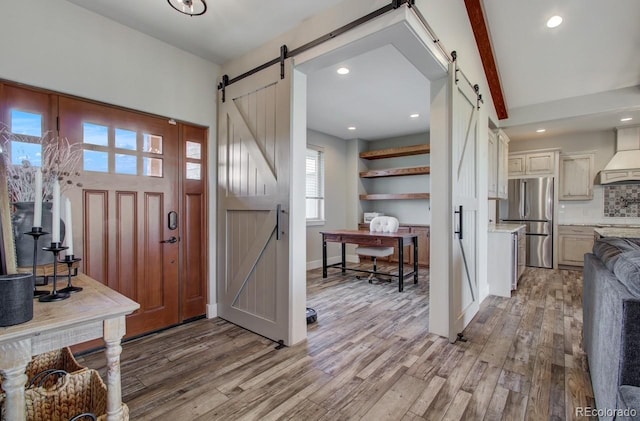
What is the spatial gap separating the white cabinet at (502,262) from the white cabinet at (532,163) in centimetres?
250

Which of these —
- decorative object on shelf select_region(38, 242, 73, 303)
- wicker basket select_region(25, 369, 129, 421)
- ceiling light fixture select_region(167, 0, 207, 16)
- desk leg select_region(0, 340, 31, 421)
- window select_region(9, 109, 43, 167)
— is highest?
ceiling light fixture select_region(167, 0, 207, 16)

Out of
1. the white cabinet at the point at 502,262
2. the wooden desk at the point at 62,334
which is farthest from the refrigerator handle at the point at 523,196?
the wooden desk at the point at 62,334

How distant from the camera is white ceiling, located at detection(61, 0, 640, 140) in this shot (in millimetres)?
2445

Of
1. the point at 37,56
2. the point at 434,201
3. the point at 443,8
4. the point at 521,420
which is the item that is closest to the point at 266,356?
the point at 521,420

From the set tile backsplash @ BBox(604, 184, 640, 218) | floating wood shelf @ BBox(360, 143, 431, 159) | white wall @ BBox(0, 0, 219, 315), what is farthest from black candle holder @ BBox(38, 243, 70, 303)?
tile backsplash @ BBox(604, 184, 640, 218)

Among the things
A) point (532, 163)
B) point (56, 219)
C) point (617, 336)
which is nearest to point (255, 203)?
point (56, 219)

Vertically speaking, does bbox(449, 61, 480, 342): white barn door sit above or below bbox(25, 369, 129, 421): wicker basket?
above

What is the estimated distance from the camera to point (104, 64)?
2.45 meters

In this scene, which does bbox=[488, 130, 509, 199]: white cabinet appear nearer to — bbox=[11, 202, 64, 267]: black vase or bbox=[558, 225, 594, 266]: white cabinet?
bbox=[558, 225, 594, 266]: white cabinet

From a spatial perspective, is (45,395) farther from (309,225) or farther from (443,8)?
(309,225)

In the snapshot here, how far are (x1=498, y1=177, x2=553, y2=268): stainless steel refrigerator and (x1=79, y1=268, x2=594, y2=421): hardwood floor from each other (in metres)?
2.87

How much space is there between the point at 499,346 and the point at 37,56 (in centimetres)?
424

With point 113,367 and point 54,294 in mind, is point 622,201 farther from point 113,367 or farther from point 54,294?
point 54,294

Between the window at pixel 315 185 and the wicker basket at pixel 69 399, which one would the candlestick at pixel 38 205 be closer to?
the wicker basket at pixel 69 399
